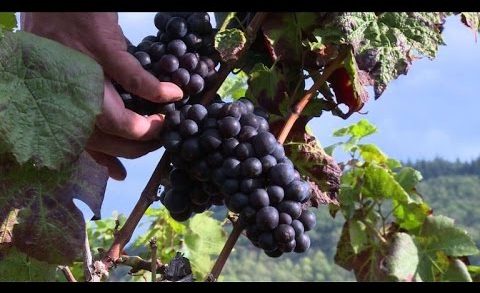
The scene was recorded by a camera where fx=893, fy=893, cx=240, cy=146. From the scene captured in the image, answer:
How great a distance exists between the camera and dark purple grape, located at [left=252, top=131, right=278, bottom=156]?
1470 millimetres

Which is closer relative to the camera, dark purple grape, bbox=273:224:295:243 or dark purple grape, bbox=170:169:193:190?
dark purple grape, bbox=273:224:295:243

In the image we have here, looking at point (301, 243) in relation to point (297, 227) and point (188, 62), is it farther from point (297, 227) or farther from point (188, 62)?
point (188, 62)

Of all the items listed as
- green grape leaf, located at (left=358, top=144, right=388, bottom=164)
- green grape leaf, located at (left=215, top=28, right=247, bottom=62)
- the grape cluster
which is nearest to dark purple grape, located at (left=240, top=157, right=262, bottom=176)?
the grape cluster

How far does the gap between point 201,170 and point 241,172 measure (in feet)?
0.24

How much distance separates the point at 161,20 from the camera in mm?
1627

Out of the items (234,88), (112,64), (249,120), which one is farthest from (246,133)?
(234,88)

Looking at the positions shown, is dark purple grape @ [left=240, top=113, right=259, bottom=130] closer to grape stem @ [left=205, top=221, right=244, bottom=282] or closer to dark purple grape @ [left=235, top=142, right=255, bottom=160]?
dark purple grape @ [left=235, top=142, right=255, bottom=160]

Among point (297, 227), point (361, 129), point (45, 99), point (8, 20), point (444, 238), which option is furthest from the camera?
point (361, 129)

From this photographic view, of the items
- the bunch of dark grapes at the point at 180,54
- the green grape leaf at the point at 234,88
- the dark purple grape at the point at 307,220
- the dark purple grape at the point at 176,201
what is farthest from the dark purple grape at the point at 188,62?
the green grape leaf at the point at 234,88

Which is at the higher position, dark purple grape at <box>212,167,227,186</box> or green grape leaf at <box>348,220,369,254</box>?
dark purple grape at <box>212,167,227,186</box>

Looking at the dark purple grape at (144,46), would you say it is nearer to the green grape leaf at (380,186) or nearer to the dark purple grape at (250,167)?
the dark purple grape at (250,167)

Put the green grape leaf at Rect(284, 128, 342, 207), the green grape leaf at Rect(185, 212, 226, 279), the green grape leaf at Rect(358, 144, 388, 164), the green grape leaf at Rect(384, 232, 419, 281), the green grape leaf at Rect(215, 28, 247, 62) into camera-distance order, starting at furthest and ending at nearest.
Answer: the green grape leaf at Rect(358, 144, 388, 164), the green grape leaf at Rect(185, 212, 226, 279), the green grape leaf at Rect(384, 232, 419, 281), the green grape leaf at Rect(284, 128, 342, 207), the green grape leaf at Rect(215, 28, 247, 62)

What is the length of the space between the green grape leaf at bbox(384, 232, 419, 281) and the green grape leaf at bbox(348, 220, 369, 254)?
0.09 metres
